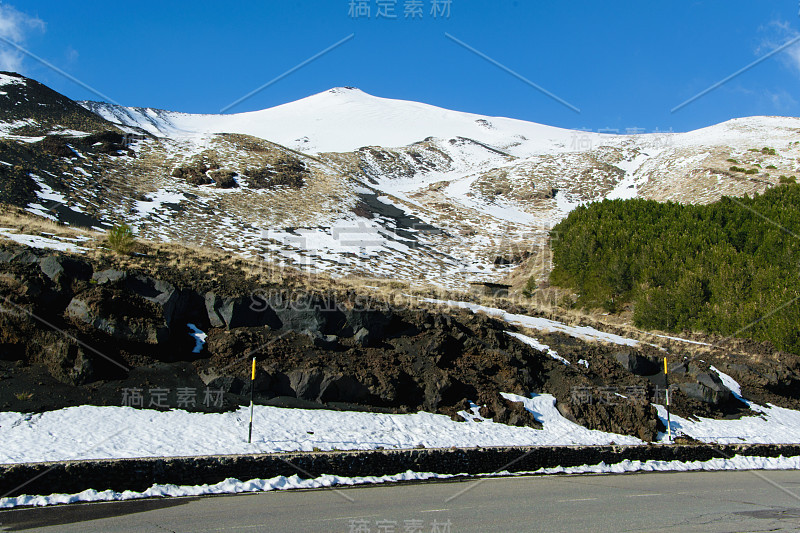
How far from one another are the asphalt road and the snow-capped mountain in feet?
104

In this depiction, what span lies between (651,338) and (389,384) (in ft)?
70.6

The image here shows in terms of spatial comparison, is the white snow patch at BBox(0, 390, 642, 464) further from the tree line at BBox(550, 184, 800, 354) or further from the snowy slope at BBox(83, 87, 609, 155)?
the snowy slope at BBox(83, 87, 609, 155)

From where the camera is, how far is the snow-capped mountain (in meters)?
47.4

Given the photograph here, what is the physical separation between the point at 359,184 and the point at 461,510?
74634 millimetres

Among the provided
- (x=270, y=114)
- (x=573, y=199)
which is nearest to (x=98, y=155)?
(x=573, y=199)

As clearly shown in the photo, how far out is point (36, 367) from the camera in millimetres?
12758

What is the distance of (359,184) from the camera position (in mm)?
82188

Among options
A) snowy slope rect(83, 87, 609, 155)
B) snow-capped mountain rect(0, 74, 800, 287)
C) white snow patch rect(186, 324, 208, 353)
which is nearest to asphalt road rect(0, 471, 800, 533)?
white snow patch rect(186, 324, 208, 353)

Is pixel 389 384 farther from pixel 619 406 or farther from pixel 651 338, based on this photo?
pixel 651 338

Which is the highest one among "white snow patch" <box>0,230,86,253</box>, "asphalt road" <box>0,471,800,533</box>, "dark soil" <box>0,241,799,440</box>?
"white snow patch" <box>0,230,86,253</box>

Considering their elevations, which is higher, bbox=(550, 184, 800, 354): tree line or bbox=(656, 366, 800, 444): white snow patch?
bbox=(550, 184, 800, 354): tree line

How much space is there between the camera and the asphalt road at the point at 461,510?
337 inches

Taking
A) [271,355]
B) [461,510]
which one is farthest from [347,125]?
[461,510]

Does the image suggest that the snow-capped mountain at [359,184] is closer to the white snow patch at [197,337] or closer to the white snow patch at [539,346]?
the white snow patch at [539,346]
